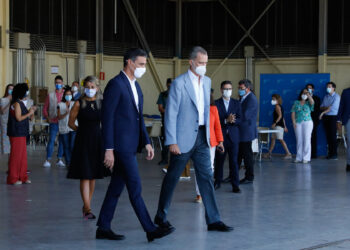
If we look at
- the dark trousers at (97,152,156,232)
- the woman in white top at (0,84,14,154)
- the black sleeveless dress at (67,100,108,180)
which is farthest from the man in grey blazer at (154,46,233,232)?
the woman in white top at (0,84,14,154)

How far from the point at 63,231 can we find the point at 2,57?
13315 mm

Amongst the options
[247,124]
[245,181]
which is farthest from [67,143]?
[247,124]

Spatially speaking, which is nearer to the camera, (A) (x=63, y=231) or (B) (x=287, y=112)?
(A) (x=63, y=231)

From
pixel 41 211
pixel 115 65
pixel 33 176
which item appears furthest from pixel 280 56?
pixel 41 211

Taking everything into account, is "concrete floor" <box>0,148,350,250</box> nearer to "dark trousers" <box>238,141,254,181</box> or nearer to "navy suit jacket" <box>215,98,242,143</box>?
"dark trousers" <box>238,141,254,181</box>

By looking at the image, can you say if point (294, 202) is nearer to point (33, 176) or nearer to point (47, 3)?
point (33, 176)

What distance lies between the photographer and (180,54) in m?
23.8

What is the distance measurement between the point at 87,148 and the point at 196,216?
1.37 metres

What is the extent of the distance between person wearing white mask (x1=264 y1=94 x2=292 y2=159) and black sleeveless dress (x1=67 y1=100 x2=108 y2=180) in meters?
8.19

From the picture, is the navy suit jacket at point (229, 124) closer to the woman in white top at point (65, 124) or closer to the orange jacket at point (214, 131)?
the orange jacket at point (214, 131)

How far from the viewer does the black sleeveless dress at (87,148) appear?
674 cm

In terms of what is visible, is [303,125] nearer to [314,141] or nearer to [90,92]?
[314,141]

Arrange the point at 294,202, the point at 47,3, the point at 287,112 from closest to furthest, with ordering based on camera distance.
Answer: the point at 294,202 → the point at 287,112 → the point at 47,3

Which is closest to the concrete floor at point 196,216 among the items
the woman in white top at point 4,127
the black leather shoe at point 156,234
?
the black leather shoe at point 156,234
